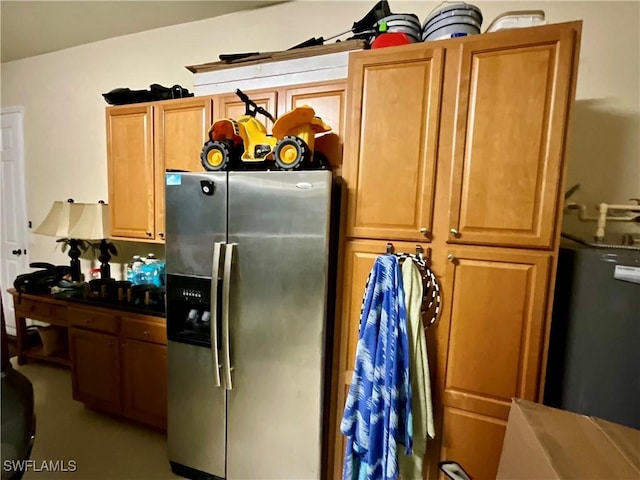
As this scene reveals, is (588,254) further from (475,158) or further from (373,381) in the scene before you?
(373,381)

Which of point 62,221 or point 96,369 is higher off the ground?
point 62,221

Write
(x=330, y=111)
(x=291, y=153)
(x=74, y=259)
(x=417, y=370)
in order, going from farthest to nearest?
(x=74, y=259) < (x=330, y=111) < (x=291, y=153) < (x=417, y=370)

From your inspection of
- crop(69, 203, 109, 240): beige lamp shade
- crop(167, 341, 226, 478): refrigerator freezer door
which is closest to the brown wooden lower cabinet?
crop(167, 341, 226, 478): refrigerator freezer door

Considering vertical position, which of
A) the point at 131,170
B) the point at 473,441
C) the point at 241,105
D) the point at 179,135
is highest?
the point at 241,105

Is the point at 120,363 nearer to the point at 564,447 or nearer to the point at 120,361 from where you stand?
the point at 120,361

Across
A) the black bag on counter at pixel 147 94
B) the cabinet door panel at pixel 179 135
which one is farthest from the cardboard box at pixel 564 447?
the black bag on counter at pixel 147 94

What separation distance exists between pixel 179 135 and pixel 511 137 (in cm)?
189

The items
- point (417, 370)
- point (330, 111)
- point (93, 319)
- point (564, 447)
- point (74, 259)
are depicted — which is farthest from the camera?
point (74, 259)

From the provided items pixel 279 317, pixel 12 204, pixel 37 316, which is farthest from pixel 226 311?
pixel 12 204

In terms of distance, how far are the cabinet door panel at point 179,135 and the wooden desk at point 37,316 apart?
4.05 feet

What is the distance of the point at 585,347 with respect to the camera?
1.27 meters

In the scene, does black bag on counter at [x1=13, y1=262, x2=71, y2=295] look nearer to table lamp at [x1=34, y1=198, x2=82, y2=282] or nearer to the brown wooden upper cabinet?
table lamp at [x1=34, y1=198, x2=82, y2=282]

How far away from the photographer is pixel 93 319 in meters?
2.10

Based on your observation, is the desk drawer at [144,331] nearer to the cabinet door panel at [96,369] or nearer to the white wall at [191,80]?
the cabinet door panel at [96,369]
